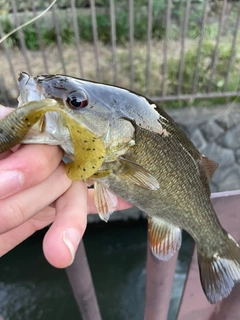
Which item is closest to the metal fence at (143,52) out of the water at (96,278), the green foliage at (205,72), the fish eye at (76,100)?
the green foliage at (205,72)

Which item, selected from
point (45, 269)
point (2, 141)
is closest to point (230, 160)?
point (45, 269)

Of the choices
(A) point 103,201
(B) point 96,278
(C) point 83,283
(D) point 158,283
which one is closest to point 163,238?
(D) point 158,283

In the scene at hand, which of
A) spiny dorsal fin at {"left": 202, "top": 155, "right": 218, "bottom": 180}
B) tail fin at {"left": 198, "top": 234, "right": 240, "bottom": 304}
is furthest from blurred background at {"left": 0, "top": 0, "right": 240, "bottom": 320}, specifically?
spiny dorsal fin at {"left": 202, "top": 155, "right": 218, "bottom": 180}

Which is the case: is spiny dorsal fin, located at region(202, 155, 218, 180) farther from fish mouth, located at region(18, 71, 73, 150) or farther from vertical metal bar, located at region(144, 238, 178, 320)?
fish mouth, located at region(18, 71, 73, 150)

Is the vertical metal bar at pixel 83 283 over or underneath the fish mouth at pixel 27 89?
underneath

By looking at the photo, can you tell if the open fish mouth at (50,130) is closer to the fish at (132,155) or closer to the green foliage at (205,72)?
the fish at (132,155)

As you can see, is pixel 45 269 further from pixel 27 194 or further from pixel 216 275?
pixel 27 194
